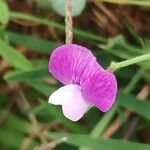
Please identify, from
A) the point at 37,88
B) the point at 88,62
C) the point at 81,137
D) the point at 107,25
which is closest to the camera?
the point at 88,62

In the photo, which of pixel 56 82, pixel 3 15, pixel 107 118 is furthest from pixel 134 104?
pixel 3 15

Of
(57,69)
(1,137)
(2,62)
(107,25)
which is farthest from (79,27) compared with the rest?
(57,69)

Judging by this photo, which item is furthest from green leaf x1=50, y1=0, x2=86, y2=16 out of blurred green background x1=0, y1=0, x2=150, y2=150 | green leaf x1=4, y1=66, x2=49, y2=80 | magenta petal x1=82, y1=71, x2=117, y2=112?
magenta petal x1=82, y1=71, x2=117, y2=112

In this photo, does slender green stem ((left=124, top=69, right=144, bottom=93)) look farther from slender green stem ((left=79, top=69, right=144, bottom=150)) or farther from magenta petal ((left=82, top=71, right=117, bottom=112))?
magenta petal ((left=82, top=71, right=117, bottom=112))

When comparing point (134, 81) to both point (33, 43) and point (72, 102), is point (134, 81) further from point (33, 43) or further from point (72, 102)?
point (72, 102)

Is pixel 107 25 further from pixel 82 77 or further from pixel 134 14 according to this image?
pixel 82 77
